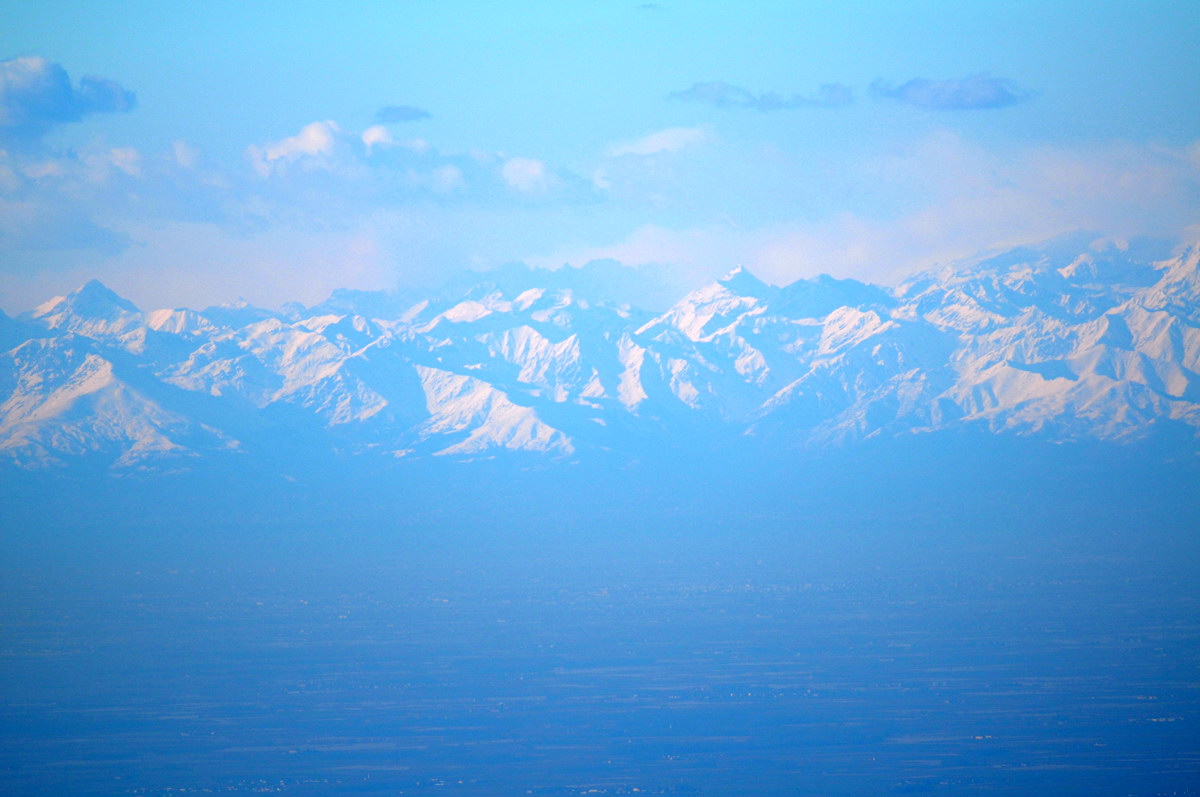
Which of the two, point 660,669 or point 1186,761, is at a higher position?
point 660,669

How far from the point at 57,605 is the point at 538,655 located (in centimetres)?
6857

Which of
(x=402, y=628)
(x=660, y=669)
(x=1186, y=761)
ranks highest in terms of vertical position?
(x=402, y=628)

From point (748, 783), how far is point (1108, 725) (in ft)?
105

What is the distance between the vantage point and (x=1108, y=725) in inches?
4444

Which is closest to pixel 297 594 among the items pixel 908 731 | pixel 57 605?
pixel 57 605

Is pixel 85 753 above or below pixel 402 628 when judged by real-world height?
below

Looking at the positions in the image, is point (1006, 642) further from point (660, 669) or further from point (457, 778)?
point (457, 778)

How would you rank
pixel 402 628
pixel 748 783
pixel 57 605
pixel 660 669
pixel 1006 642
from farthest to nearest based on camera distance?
pixel 57 605 < pixel 402 628 < pixel 1006 642 < pixel 660 669 < pixel 748 783

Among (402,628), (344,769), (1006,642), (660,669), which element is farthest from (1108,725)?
(402,628)

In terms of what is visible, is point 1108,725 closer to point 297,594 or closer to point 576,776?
point 576,776

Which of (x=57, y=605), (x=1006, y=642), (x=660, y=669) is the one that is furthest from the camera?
(x=57, y=605)

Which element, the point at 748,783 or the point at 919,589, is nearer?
the point at 748,783

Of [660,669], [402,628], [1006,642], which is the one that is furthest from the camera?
[402,628]

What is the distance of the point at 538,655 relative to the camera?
464ft
